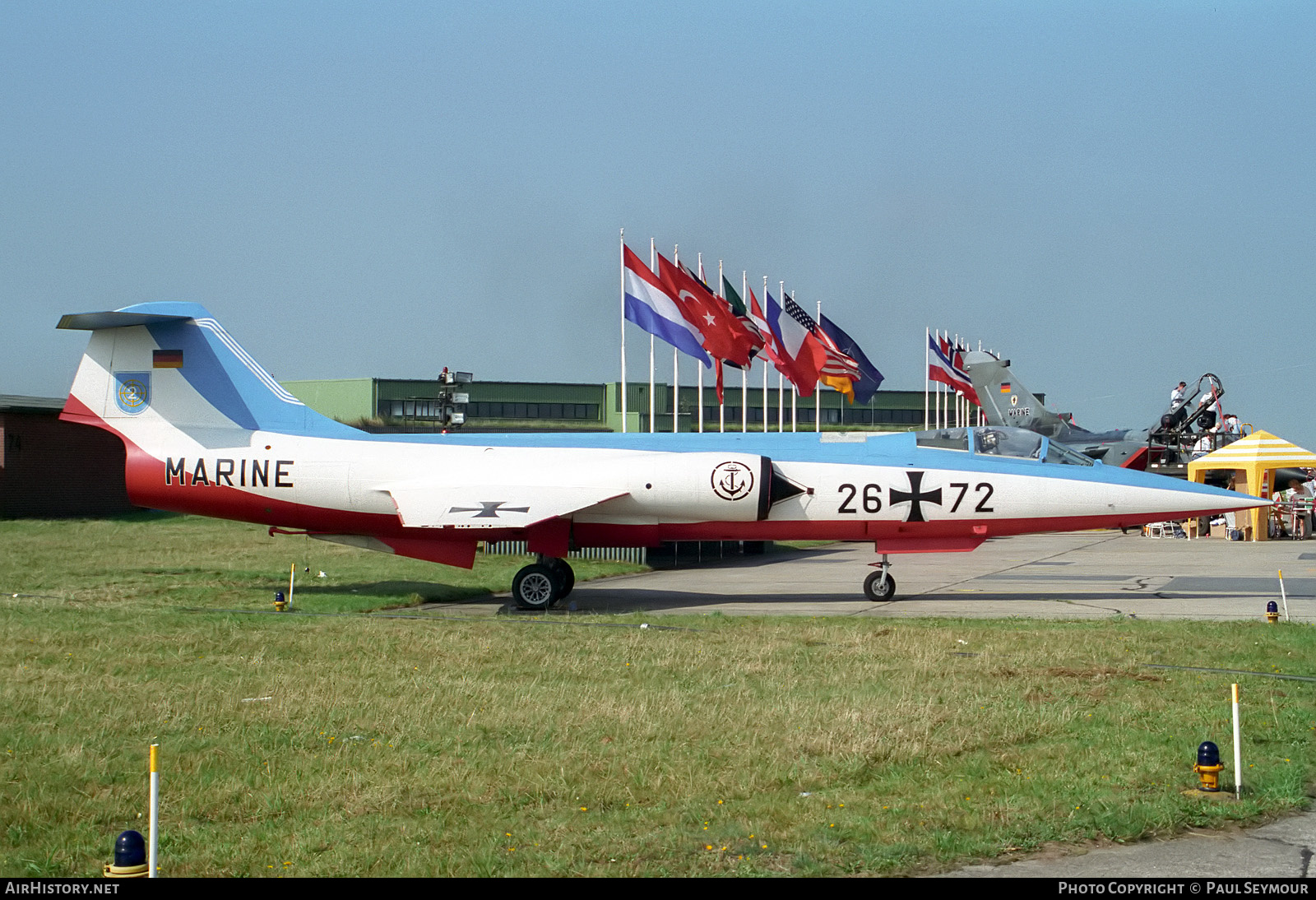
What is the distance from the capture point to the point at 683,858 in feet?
21.4

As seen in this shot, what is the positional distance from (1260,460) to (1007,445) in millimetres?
23811

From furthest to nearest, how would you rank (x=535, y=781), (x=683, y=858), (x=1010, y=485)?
(x=1010, y=485) < (x=535, y=781) < (x=683, y=858)

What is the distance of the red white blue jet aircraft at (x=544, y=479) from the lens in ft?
65.6

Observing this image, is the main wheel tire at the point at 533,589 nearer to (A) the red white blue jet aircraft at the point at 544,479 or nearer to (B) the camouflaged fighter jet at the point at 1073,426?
(A) the red white blue jet aircraft at the point at 544,479

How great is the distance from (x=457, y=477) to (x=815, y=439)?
638 centimetres

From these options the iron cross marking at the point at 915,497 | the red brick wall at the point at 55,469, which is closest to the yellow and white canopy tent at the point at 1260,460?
the iron cross marking at the point at 915,497

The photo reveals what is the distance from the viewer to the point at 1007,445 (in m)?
20.7

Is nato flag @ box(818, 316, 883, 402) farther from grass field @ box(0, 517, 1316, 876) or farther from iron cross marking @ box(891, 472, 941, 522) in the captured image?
grass field @ box(0, 517, 1316, 876)

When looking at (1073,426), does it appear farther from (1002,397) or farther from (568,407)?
(568,407)

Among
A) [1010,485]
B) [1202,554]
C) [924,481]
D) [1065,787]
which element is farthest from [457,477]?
[1202,554]

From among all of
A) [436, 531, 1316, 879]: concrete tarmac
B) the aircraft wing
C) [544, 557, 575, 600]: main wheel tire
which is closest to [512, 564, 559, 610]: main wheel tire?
[544, 557, 575, 600]: main wheel tire

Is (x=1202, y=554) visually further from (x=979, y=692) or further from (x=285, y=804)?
(x=285, y=804)

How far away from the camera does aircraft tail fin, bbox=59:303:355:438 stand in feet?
67.7
